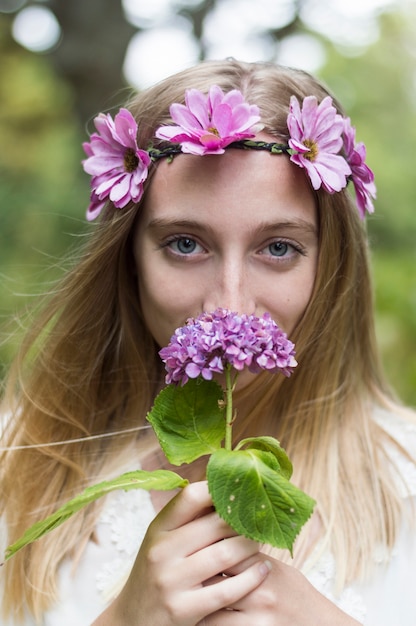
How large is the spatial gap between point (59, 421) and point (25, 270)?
492 centimetres

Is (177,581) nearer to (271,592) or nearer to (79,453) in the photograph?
(271,592)

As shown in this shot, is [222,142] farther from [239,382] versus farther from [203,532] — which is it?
[203,532]

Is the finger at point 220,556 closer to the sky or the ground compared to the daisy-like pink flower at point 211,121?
closer to the ground

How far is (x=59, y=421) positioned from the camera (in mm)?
2283

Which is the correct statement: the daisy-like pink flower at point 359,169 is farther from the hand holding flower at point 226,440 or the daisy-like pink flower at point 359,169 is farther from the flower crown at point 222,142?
the hand holding flower at point 226,440

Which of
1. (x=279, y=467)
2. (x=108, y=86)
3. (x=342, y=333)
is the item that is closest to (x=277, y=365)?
(x=279, y=467)

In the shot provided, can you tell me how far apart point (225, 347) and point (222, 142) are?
1.99 feet

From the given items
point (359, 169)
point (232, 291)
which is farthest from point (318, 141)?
point (232, 291)

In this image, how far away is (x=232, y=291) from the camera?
176cm

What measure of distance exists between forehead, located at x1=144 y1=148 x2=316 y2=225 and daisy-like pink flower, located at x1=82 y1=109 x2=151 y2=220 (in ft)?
0.22

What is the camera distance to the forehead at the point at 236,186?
5.86 feet

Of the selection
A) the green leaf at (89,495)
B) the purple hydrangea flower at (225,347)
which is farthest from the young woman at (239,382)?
the purple hydrangea flower at (225,347)

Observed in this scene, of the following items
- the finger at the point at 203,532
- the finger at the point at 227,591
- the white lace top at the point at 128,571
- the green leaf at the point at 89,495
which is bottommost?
→ the white lace top at the point at 128,571

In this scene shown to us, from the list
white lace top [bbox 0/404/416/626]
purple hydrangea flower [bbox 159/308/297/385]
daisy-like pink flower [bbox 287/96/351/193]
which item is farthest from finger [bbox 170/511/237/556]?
daisy-like pink flower [bbox 287/96/351/193]
